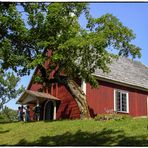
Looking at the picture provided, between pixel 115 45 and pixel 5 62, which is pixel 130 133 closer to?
pixel 115 45

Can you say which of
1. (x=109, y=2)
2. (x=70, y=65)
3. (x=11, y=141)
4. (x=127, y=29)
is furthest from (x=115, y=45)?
(x=11, y=141)

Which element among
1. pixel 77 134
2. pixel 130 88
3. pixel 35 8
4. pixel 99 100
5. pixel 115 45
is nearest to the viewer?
pixel 77 134

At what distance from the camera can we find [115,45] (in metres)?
23.7

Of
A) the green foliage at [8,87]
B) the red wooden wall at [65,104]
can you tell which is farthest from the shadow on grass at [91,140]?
the green foliage at [8,87]

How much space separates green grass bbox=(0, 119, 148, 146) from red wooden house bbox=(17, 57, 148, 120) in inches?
312

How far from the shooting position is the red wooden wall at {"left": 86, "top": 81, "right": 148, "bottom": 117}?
2987cm

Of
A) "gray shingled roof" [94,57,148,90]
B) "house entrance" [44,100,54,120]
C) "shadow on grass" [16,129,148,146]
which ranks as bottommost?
"shadow on grass" [16,129,148,146]

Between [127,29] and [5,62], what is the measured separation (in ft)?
24.9

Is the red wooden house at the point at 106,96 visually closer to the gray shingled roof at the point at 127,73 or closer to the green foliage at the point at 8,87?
the gray shingled roof at the point at 127,73

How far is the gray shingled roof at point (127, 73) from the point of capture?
3144cm

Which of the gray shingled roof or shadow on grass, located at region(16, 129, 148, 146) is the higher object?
the gray shingled roof

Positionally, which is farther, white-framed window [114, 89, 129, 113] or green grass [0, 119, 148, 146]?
white-framed window [114, 89, 129, 113]

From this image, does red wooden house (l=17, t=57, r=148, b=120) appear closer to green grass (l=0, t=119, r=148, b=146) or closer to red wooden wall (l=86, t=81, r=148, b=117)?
red wooden wall (l=86, t=81, r=148, b=117)

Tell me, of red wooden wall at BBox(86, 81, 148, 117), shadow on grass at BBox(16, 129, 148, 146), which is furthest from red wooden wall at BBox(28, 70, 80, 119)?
shadow on grass at BBox(16, 129, 148, 146)
